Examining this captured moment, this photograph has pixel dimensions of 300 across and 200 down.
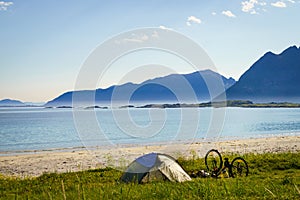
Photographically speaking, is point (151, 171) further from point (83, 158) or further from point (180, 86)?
point (83, 158)

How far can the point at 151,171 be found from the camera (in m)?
15.4

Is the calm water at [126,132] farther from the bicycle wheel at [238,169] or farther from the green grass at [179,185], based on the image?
the bicycle wheel at [238,169]

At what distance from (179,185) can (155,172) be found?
2.97 metres

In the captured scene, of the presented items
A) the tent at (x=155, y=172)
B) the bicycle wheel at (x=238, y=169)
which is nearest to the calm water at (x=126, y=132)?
the tent at (x=155, y=172)

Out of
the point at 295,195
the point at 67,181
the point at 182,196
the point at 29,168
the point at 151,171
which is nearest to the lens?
the point at 182,196

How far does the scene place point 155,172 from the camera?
15.4 m

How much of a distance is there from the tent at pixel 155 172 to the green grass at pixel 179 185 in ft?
2.19

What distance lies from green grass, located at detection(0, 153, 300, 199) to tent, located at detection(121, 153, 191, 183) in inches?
26.3

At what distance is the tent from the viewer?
1524 centimetres

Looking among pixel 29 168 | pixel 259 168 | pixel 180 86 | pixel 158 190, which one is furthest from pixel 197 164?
pixel 29 168

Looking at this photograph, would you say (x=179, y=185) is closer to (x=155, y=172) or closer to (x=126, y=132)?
(x=155, y=172)

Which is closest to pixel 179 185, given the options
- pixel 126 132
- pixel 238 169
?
pixel 238 169

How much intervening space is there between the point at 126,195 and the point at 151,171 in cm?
523

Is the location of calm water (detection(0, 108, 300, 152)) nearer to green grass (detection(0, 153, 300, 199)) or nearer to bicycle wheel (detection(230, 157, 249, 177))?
green grass (detection(0, 153, 300, 199))
